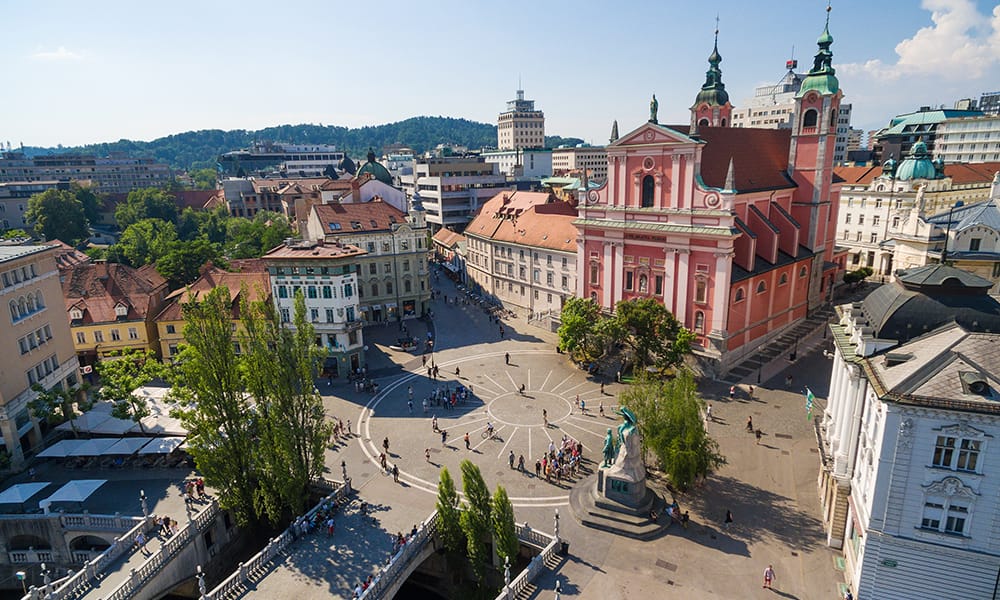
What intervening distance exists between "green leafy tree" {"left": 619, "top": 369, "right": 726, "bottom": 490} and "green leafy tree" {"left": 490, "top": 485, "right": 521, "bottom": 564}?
1017cm

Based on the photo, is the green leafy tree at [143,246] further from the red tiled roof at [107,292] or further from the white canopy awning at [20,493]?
the white canopy awning at [20,493]

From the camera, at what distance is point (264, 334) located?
3209 cm

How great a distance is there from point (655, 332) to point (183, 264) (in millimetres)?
55806

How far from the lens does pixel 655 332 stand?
157 feet

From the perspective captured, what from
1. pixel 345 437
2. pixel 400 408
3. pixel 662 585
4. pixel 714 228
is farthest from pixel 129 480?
pixel 714 228

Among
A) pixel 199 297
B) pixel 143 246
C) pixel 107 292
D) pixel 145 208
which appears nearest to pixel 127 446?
pixel 199 297

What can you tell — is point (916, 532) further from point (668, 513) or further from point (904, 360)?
point (668, 513)

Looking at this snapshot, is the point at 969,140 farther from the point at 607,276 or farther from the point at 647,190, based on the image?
the point at 607,276

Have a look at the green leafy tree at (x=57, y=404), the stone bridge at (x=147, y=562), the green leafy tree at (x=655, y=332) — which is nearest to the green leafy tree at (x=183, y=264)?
the green leafy tree at (x=57, y=404)

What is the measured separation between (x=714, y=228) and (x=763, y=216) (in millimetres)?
11314

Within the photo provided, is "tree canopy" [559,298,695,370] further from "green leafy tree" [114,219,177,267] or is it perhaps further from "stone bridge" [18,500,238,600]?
"green leafy tree" [114,219,177,267]

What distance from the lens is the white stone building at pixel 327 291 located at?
51656 mm

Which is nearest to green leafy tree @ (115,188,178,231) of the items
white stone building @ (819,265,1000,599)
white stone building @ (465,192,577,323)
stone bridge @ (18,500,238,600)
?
white stone building @ (465,192,577,323)

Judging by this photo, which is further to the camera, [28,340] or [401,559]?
[28,340]
